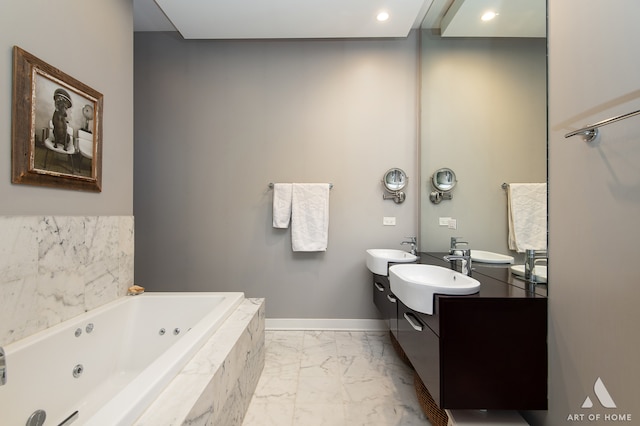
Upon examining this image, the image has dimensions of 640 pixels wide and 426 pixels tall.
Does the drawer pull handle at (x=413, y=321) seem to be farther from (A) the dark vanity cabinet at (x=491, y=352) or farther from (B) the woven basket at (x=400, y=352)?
(B) the woven basket at (x=400, y=352)

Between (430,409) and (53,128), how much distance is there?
2.53m

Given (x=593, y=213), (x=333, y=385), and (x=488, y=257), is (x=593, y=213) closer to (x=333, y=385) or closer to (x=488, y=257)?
(x=488, y=257)

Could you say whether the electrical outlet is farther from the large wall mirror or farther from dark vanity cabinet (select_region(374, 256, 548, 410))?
dark vanity cabinet (select_region(374, 256, 548, 410))

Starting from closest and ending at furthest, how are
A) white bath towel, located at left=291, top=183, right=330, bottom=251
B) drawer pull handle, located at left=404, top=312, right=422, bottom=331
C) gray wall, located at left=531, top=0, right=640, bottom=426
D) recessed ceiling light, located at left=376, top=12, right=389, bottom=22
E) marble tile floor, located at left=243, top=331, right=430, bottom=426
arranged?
gray wall, located at left=531, top=0, right=640, bottom=426
drawer pull handle, located at left=404, top=312, right=422, bottom=331
marble tile floor, located at left=243, top=331, right=430, bottom=426
recessed ceiling light, located at left=376, top=12, right=389, bottom=22
white bath towel, located at left=291, top=183, right=330, bottom=251

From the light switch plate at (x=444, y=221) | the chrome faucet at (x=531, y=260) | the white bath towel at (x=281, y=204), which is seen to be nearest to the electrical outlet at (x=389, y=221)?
the light switch plate at (x=444, y=221)

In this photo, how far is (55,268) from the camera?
1270 mm

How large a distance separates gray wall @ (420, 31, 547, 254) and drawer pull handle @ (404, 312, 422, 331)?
677mm

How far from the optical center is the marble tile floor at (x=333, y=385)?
136cm

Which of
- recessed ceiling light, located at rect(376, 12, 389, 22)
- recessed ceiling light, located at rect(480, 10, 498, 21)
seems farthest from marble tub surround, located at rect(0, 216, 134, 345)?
recessed ceiling light, located at rect(480, 10, 498, 21)

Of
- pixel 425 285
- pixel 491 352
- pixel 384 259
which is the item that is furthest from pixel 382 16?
pixel 491 352

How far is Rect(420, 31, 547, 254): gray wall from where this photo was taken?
48.5 inches

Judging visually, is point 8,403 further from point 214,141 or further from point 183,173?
point 214,141

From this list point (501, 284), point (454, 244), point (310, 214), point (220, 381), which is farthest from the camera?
point (310, 214)

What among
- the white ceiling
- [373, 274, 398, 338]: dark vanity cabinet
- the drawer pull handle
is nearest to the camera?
the drawer pull handle
